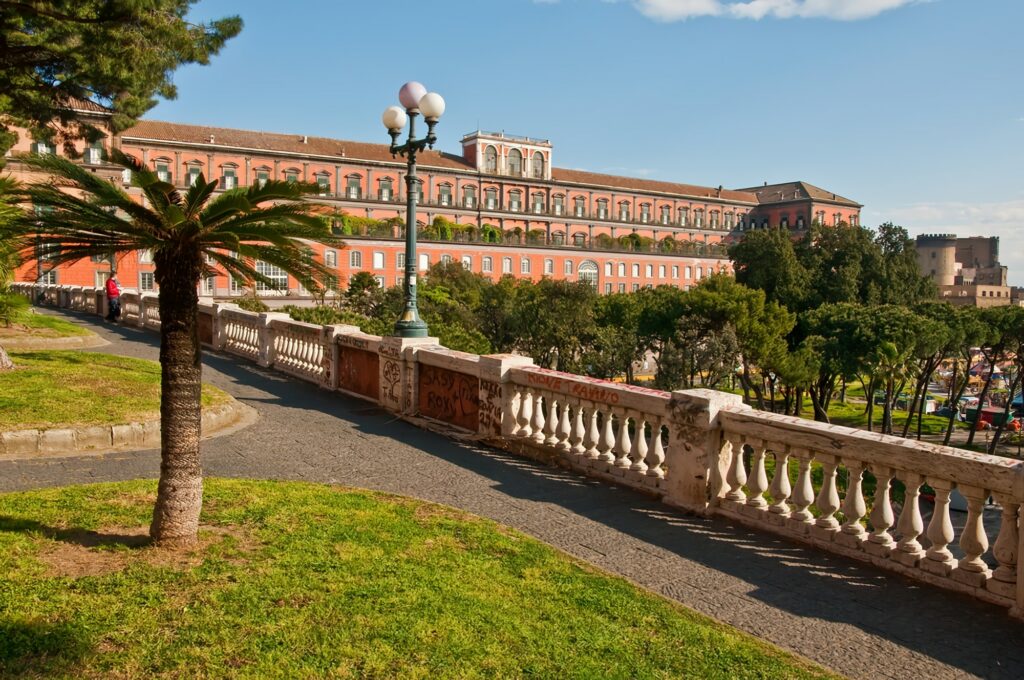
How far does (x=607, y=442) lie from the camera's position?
7.60 meters

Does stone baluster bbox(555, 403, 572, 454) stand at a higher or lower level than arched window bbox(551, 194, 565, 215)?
lower

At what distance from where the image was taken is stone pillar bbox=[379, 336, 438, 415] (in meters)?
10.6

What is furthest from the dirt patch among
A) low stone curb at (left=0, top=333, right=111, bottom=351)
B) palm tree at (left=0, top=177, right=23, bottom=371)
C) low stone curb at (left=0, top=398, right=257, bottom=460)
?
low stone curb at (left=0, top=333, right=111, bottom=351)

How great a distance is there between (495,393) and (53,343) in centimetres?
1188

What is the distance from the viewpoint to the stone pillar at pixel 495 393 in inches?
348

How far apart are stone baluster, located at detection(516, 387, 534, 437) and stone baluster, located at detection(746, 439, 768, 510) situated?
283 cm

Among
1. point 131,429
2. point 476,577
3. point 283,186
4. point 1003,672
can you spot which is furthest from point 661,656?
point 131,429

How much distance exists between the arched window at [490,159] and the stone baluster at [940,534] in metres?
90.6

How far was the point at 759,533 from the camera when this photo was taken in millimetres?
6145

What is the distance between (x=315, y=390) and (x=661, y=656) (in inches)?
381

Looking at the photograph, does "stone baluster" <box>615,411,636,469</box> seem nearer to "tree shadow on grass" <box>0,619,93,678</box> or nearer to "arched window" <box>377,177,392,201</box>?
"tree shadow on grass" <box>0,619,93,678</box>

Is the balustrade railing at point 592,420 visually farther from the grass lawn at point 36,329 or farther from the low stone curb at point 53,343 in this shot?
the grass lawn at point 36,329

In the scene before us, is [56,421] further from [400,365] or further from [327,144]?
[327,144]

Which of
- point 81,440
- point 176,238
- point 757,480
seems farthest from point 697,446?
point 81,440
